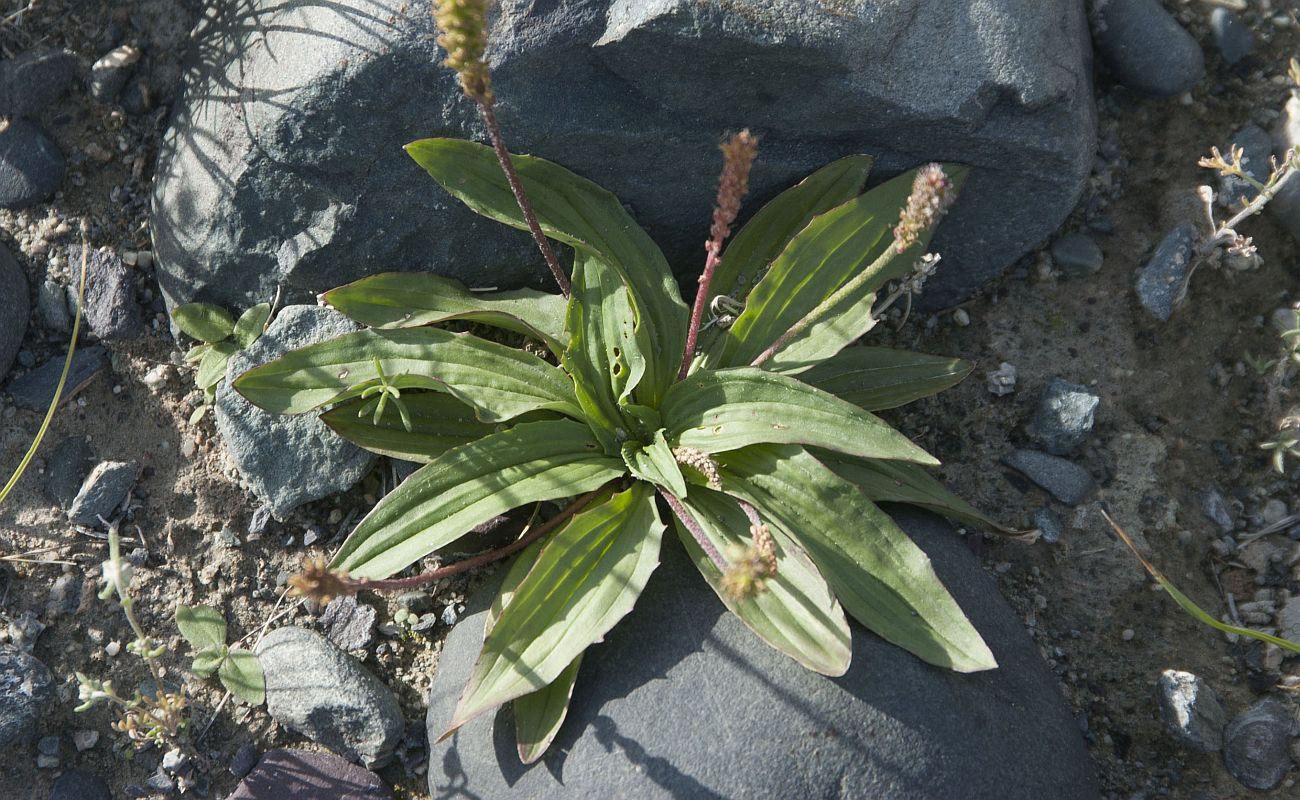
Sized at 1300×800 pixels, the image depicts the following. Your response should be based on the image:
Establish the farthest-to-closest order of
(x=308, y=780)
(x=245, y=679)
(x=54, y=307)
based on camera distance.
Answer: (x=54, y=307), (x=245, y=679), (x=308, y=780)

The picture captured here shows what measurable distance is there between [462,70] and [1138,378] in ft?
10.0

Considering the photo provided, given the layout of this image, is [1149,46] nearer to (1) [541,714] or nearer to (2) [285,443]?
(1) [541,714]

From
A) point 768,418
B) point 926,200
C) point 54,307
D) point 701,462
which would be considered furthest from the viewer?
point 54,307

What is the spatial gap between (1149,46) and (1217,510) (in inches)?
76.6

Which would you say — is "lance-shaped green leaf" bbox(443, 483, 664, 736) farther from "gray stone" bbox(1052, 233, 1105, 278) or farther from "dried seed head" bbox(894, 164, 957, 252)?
"gray stone" bbox(1052, 233, 1105, 278)

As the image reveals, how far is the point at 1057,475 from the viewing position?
392 cm

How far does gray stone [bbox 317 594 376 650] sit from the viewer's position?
3.73 metres

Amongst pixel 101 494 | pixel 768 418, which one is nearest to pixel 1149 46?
pixel 768 418

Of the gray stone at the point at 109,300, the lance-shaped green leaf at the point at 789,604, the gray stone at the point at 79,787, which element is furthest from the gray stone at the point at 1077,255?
the gray stone at the point at 79,787

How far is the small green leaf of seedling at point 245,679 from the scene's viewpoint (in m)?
3.63

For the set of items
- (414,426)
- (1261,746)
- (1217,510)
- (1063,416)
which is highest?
(414,426)

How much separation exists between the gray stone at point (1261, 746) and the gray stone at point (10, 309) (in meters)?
4.83

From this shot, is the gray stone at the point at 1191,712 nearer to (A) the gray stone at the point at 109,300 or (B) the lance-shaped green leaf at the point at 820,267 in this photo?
(B) the lance-shaped green leaf at the point at 820,267

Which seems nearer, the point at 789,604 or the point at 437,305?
the point at 789,604
